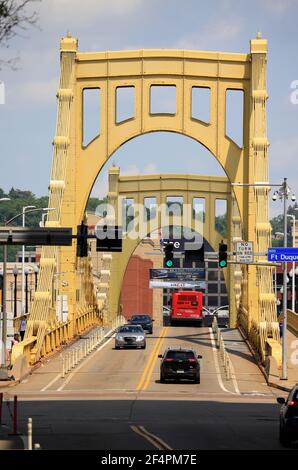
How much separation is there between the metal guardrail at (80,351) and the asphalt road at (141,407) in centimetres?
55

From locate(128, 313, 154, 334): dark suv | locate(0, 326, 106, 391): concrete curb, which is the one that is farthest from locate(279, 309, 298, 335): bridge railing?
locate(0, 326, 106, 391): concrete curb

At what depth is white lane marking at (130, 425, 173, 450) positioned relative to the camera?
26.3 m

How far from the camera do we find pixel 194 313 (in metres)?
112

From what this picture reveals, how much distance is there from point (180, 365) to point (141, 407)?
11233 mm

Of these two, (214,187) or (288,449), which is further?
(214,187)

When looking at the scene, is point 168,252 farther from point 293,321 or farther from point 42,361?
point 293,321

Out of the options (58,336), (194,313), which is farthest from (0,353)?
(194,313)

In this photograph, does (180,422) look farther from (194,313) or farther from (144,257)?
(144,257)

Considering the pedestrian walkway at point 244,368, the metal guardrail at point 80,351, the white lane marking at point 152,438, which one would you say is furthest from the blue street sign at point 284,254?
the white lane marking at point 152,438

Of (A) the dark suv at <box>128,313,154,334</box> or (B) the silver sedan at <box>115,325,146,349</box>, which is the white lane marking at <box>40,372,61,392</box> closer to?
(B) the silver sedan at <box>115,325,146,349</box>

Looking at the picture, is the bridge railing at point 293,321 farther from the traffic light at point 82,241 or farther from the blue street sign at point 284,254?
the traffic light at point 82,241

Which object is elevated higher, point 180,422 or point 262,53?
point 262,53

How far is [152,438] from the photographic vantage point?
28.7 metres

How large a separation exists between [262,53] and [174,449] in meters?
58.5
